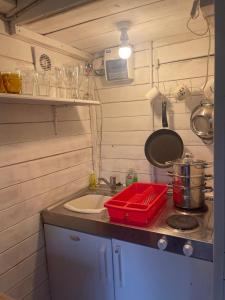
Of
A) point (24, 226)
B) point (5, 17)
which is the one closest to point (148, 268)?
point (24, 226)

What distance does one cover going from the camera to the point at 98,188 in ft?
6.41

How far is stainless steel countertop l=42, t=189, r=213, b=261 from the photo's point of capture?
1.11 m

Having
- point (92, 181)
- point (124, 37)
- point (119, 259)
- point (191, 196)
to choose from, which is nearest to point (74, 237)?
point (119, 259)

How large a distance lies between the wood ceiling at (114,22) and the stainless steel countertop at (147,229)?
110 centimetres

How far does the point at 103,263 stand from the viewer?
1.35m

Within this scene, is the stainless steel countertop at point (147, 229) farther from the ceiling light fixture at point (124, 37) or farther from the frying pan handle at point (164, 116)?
the ceiling light fixture at point (124, 37)

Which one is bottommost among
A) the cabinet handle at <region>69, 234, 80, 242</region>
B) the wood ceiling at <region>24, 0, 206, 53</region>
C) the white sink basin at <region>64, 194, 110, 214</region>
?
the cabinet handle at <region>69, 234, 80, 242</region>

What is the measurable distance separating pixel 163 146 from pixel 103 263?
33.7 inches

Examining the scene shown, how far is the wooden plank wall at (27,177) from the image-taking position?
4.23ft

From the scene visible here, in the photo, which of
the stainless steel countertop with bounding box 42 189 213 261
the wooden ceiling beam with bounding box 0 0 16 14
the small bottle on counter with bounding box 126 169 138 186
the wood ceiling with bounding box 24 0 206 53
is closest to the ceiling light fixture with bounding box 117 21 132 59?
the wood ceiling with bounding box 24 0 206 53

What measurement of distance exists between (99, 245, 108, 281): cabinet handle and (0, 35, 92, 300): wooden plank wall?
1.38 ft

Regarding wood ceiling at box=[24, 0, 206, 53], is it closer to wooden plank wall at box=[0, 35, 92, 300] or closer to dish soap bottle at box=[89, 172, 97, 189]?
wooden plank wall at box=[0, 35, 92, 300]

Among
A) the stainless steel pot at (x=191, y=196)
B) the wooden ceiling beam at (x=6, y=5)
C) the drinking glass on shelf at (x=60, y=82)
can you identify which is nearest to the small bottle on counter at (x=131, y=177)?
the stainless steel pot at (x=191, y=196)

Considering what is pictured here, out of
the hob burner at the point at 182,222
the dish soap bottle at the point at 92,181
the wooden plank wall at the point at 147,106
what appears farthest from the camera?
the dish soap bottle at the point at 92,181
